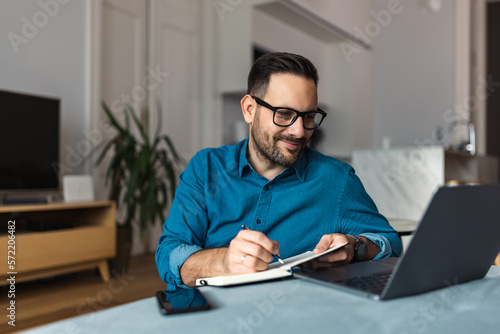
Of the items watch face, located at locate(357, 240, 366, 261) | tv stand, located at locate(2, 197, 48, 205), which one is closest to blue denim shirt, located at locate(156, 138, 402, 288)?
watch face, located at locate(357, 240, 366, 261)

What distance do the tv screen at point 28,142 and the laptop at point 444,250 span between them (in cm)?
257

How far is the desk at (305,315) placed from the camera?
51cm

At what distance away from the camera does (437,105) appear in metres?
5.68

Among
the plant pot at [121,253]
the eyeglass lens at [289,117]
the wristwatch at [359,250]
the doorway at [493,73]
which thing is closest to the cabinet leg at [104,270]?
the plant pot at [121,253]

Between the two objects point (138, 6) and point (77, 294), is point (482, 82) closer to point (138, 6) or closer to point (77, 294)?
point (138, 6)

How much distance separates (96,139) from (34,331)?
3.16m

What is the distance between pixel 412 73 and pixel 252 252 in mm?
5761

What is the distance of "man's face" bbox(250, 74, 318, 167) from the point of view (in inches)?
44.1

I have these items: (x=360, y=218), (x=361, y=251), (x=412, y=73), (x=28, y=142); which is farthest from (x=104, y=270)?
(x=412, y=73)

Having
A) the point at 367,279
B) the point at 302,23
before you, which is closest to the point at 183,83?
the point at 302,23

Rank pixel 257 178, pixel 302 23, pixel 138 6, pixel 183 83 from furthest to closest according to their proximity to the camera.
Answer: pixel 302 23, pixel 183 83, pixel 138 6, pixel 257 178

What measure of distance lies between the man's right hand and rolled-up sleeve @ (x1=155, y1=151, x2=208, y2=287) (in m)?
0.23

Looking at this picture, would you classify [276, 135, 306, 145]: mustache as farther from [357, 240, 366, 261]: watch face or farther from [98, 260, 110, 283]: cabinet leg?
[98, 260, 110, 283]: cabinet leg

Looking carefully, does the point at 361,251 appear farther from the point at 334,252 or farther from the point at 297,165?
the point at 297,165
